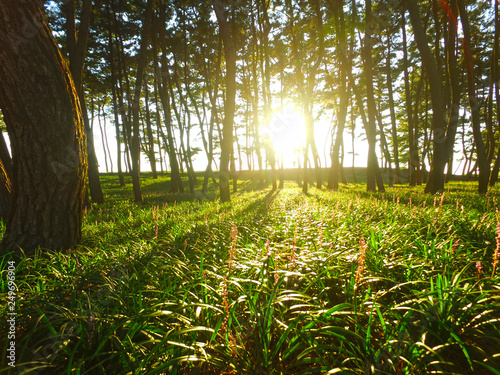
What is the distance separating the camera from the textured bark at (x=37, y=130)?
2.98 m

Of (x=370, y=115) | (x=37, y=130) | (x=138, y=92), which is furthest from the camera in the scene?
(x=370, y=115)

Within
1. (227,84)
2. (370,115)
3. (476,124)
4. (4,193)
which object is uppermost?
(227,84)

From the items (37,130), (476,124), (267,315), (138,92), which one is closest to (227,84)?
(138,92)

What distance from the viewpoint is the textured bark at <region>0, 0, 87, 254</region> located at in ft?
9.77

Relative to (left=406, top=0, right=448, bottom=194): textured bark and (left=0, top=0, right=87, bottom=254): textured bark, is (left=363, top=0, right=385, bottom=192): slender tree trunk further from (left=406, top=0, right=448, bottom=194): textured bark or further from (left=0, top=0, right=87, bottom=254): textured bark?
(left=0, top=0, right=87, bottom=254): textured bark

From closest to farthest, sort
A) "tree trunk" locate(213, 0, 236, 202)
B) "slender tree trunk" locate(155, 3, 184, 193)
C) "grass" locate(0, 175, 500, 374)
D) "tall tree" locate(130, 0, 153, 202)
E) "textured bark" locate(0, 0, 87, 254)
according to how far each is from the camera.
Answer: "grass" locate(0, 175, 500, 374), "textured bark" locate(0, 0, 87, 254), "tree trunk" locate(213, 0, 236, 202), "tall tree" locate(130, 0, 153, 202), "slender tree trunk" locate(155, 3, 184, 193)

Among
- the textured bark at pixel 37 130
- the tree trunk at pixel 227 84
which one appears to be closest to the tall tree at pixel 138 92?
the tree trunk at pixel 227 84

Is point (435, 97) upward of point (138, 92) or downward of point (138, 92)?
downward

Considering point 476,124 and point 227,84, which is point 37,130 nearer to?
point 227,84

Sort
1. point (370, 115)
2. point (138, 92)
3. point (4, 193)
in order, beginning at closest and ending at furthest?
point (4, 193) < point (138, 92) < point (370, 115)

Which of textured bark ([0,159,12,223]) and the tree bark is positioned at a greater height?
the tree bark

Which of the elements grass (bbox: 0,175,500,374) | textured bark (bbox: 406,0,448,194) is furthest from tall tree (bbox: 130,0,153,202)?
textured bark (bbox: 406,0,448,194)

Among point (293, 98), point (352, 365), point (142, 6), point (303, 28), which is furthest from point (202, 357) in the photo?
point (293, 98)

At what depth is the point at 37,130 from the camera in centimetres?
311
